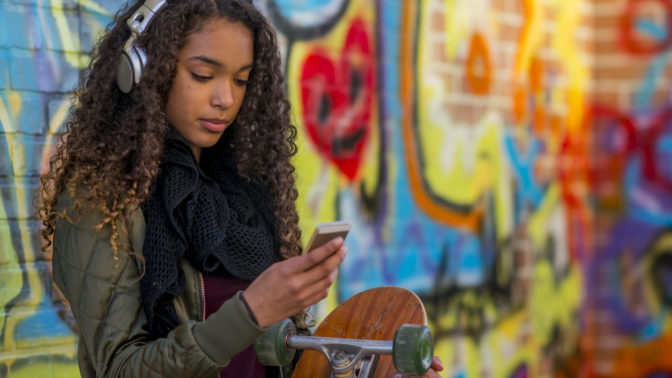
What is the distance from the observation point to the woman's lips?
2.24 metres

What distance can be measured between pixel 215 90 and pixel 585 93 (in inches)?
170

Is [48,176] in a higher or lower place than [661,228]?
higher

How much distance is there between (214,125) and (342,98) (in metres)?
2.09

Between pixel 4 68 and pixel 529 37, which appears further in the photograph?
pixel 529 37

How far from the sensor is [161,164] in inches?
86.7

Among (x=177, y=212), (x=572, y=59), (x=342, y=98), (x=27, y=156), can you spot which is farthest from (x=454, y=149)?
(x=177, y=212)

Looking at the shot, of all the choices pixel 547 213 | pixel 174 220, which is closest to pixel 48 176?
pixel 174 220

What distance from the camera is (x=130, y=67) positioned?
2.17 m

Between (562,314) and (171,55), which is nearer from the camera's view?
(171,55)

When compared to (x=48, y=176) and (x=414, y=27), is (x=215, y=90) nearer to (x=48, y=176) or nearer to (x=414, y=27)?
(x=48, y=176)

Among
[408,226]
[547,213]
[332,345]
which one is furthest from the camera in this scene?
[547,213]

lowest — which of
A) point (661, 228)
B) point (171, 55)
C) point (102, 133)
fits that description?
point (661, 228)

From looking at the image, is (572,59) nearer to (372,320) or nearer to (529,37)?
(529,37)

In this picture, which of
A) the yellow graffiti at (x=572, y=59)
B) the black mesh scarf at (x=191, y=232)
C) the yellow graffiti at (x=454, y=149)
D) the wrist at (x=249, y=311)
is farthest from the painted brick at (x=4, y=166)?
the yellow graffiti at (x=572, y=59)
